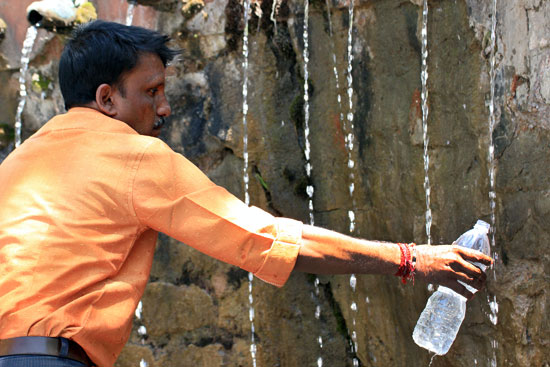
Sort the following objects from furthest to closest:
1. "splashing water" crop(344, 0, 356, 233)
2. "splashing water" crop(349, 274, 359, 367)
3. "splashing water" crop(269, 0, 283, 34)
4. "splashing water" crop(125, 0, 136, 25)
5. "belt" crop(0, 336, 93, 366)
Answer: "splashing water" crop(125, 0, 136, 25)
"splashing water" crop(269, 0, 283, 34)
"splashing water" crop(349, 274, 359, 367)
"splashing water" crop(344, 0, 356, 233)
"belt" crop(0, 336, 93, 366)

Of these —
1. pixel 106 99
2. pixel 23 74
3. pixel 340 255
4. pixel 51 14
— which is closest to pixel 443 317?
pixel 340 255

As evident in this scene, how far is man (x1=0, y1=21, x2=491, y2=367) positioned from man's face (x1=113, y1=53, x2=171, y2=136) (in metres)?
0.05

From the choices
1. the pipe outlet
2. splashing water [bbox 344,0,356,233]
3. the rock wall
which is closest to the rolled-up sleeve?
the rock wall

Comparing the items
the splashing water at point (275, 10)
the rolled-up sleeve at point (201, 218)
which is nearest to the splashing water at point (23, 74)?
the splashing water at point (275, 10)

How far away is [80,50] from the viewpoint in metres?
2.03

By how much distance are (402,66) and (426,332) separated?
1.09 meters

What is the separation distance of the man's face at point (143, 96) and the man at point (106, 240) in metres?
0.05

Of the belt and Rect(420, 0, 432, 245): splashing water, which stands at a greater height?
Rect(420, 0, 432, 245): splashing water

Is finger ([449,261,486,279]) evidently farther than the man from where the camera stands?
Yes

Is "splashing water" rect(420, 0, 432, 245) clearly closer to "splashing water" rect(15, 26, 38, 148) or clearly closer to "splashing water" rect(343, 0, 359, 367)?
"splashing water" rect(343, 0, 359, 367)

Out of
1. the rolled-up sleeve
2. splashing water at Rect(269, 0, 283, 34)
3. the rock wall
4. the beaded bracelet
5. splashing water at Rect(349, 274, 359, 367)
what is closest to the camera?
the rolled-up sleeve

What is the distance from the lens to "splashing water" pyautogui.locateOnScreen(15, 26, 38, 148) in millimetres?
3799

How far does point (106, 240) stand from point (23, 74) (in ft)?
7.92

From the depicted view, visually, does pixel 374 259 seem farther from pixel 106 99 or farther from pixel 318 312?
pixel 318 312
